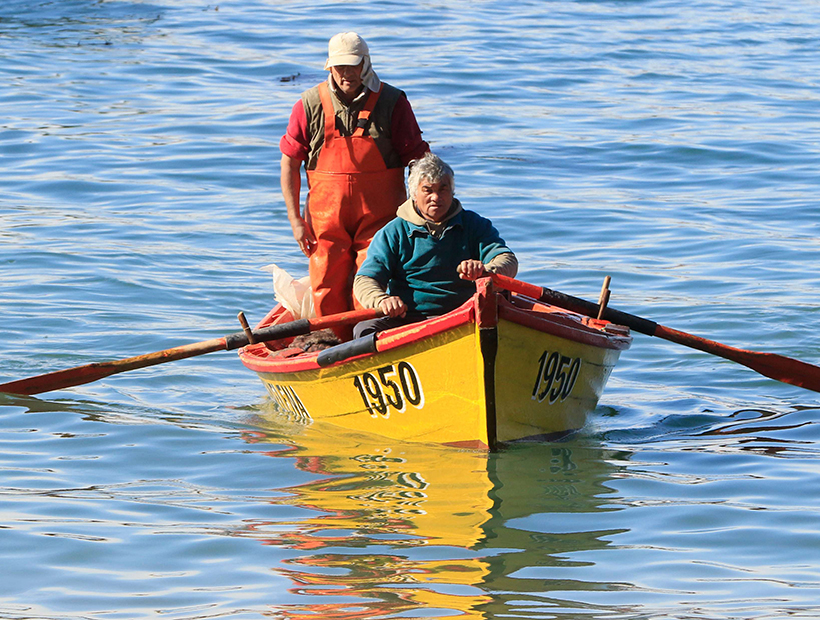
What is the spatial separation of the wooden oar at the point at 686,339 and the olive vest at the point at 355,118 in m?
1.49

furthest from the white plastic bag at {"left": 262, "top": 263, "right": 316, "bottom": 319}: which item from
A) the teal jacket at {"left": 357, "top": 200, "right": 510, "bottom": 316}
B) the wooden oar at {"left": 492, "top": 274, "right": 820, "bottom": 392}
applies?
the wooden oar at {"left": 492, "top": 274, "right": 820, "bottom": 392}

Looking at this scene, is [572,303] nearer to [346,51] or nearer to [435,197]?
[435,197]

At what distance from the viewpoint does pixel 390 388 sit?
6.69 m

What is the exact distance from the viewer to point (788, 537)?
17.8 ft

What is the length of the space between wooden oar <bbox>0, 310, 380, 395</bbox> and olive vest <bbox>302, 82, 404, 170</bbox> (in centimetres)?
111

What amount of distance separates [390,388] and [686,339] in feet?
6.16

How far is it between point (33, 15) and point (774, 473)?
2097 cm

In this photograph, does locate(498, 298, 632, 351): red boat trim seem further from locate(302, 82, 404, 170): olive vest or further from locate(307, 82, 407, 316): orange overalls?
locate(302, 82, 404, 170): olive vest

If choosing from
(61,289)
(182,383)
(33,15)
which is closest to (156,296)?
(61,289)

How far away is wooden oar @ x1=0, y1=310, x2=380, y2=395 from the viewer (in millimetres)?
7057

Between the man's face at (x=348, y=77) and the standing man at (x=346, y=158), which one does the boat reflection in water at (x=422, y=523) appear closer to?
the standing man at (x=346, y=158)

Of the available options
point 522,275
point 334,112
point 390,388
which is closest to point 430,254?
point 390,388

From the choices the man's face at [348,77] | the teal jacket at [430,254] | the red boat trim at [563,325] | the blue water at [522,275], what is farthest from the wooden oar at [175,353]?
the man's face at [348,77]

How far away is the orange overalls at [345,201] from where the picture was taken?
746 cm
